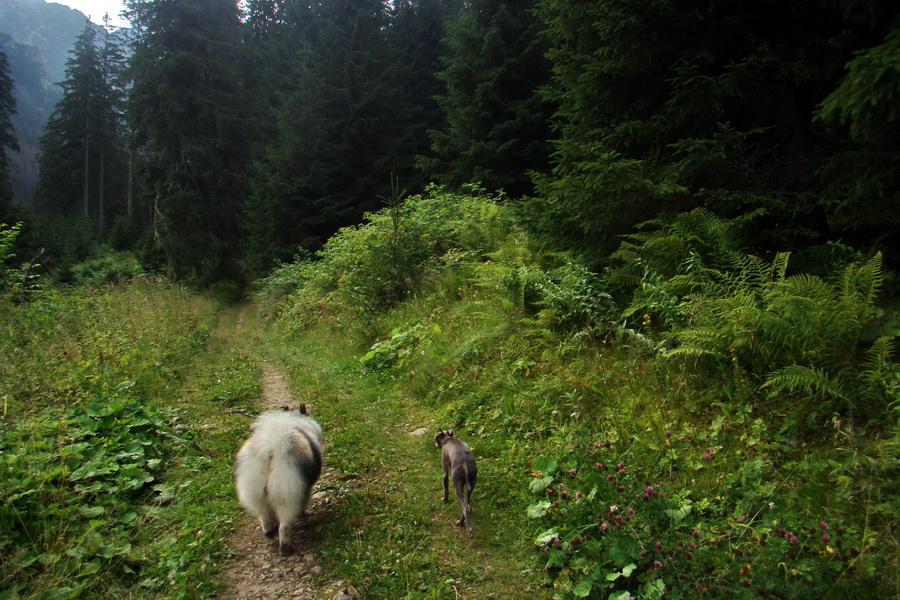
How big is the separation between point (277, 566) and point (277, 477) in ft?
2.22

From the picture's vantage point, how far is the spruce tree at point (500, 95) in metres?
17.2

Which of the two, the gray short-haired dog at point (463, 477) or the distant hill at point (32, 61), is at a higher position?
the distant hill at point (32, 61)

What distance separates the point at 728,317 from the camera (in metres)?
4.42

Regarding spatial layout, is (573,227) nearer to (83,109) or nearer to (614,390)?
(614,390)

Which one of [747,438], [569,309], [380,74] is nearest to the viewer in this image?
[747,438]

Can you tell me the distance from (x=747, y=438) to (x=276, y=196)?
23.9 metres

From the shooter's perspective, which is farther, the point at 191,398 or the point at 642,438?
the point at 191,398

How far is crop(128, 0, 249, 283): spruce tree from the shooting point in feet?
86.8

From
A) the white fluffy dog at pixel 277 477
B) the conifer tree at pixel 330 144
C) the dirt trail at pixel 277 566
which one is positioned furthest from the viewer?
the conifer tree at pixel 330 144

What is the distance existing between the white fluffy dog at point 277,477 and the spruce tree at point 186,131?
2582 cm

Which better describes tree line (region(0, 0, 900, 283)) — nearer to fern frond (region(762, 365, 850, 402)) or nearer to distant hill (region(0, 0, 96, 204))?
fern frond (region(762, 365, 850, 402))

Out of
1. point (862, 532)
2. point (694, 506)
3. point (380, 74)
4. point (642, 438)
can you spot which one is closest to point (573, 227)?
point (642, 438)

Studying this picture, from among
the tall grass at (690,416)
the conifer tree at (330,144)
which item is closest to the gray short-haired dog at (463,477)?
the tall grass at (690,416)

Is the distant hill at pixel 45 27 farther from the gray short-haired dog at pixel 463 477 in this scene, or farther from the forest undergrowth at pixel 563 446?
the gray short-haired dog at pixel 463 477
